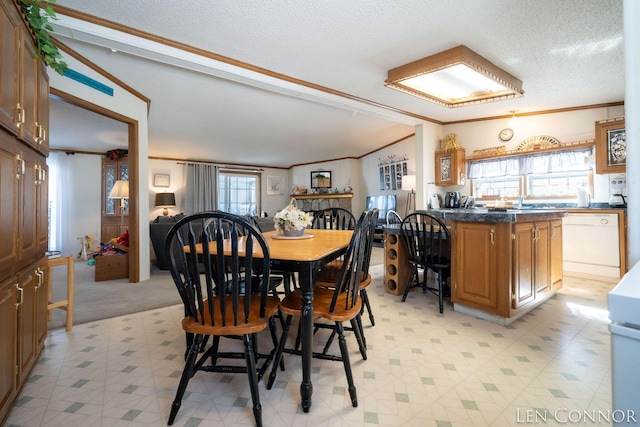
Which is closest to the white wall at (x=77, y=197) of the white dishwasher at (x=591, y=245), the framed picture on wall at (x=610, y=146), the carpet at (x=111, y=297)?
the carpet at (x=111, y=297)

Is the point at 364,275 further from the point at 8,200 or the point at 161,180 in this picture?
the point at 161,180

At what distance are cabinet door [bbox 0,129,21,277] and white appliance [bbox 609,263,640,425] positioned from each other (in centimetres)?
193

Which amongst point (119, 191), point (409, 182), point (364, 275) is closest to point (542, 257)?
point (364, 275)

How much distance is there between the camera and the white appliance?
16.9 inches

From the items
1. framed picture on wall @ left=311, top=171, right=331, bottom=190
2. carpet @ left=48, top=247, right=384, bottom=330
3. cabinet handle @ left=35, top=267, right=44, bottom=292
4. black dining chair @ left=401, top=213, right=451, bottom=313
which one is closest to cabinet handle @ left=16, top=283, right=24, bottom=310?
cabinet handle @ left=35, top=267, right=44, bottom=292

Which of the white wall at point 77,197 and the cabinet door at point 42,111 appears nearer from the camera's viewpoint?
the cabinet door at point 42,111

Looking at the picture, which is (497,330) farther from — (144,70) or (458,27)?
(144,70)

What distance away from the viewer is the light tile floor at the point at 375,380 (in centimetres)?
130

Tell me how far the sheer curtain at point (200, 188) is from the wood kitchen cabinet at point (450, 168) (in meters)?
5.56

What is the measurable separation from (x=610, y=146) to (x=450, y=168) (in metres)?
1.94

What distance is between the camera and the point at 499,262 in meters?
2.21

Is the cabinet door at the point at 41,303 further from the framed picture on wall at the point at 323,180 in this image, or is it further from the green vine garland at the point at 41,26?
the framed picture on wall at the point at 323,180

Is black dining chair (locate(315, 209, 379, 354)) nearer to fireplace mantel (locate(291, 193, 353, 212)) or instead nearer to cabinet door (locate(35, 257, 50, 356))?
cabinet door (locate(35, 257, 50, 356))

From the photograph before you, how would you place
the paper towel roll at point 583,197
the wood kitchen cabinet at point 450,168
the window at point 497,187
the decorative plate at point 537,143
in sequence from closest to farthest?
the paper towel roll at point 583,197 < the decorative plate at point 537,143 < the window at point 497,187 < the wood kitchen cabinet at point 450,168
